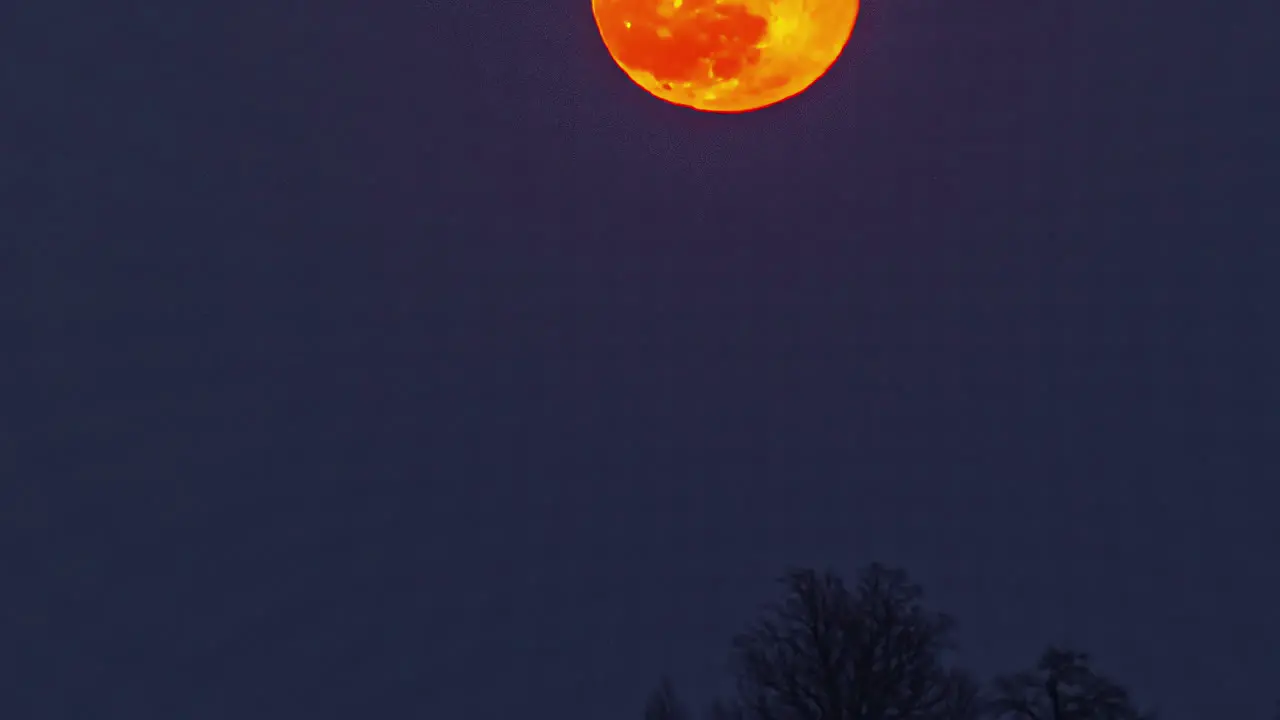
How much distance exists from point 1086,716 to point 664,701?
30.5ft

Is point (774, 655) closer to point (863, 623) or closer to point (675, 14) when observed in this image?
point (863, 623)

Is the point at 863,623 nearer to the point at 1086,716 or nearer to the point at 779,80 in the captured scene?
the point at 1086,716

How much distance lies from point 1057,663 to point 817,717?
2676 mm

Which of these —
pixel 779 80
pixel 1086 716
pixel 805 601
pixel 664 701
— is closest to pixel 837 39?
pixel 779 80

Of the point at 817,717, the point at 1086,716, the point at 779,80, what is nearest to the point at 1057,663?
the point at 1086,716

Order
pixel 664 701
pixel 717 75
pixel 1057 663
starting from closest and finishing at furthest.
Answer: pixel 1057 663 → pixel 717 75 → pixel 664 701

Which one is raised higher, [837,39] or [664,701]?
[837,39]

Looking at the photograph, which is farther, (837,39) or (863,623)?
(837,39)

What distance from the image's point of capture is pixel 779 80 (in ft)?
82.5

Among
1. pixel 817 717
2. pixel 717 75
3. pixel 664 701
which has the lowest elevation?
pixel 817 717

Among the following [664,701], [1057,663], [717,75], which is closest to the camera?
[1057,663]

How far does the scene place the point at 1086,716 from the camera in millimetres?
22844

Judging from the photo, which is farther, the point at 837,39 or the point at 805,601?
the point at 837,39

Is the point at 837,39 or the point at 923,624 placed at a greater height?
the point at 837,39
